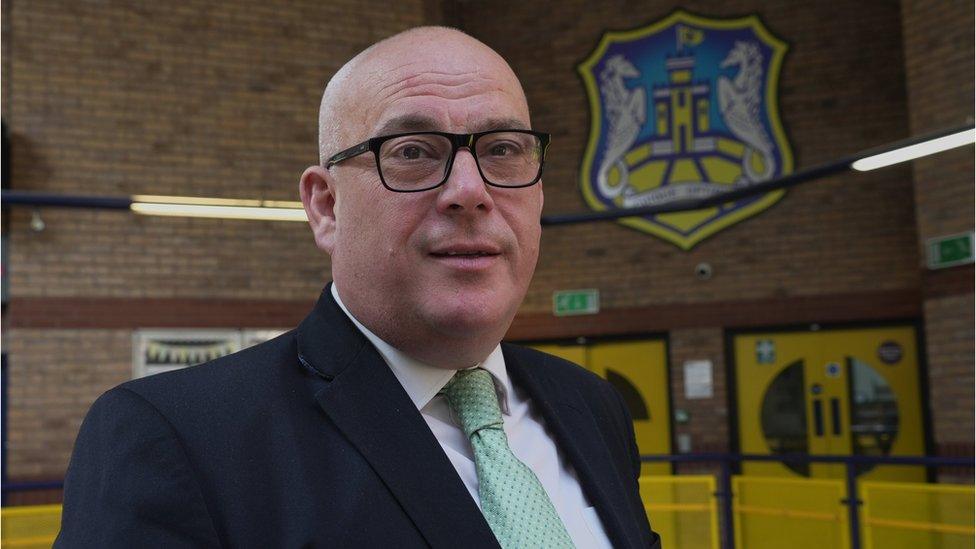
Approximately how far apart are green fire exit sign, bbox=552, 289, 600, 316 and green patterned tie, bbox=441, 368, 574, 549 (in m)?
9.03

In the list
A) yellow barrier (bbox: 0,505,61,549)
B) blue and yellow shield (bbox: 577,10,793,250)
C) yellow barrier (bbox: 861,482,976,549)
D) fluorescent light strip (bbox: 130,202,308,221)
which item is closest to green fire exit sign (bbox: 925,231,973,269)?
blue and yellow shield (bbox: 577,10,793,250)

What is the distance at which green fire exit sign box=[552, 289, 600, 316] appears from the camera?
1035 centimetres

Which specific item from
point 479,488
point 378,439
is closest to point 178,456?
point 378,439

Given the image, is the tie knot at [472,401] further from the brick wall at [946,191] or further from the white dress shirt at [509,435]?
the brick wall at [946,191]

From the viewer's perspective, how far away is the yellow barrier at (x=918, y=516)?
5547 millimetres

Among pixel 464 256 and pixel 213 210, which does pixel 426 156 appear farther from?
pixel 213 210

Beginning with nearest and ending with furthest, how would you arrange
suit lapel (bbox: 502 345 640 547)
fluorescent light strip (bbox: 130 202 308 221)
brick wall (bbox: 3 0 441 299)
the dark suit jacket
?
the dark suit jacket
suit lapel (bbox: 502 345 640 547)
fluorescent light strip (bbox: 130 202 308 221)
brick wall (bbox: 3 0 441 299)

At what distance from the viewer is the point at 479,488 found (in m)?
1.26

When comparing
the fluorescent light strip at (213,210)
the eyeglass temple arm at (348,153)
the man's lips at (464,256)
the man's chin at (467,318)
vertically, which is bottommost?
the man's chin at (467,318)

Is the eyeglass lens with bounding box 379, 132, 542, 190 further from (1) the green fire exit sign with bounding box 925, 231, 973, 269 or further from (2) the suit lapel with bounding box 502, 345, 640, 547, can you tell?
(1) the green fire exit sign with bounding box 925, 231, 973, 269

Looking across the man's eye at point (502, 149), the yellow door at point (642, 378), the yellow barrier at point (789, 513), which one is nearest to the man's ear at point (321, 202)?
the man's eye at point (502, 149)

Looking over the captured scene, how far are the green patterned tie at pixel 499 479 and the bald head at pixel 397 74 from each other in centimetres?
38

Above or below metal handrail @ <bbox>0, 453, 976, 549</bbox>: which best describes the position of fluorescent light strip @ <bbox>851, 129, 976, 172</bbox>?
above

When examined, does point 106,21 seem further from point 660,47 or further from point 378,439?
point 378,439
